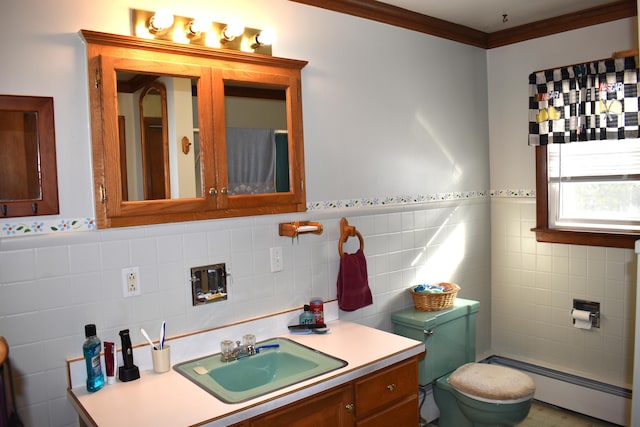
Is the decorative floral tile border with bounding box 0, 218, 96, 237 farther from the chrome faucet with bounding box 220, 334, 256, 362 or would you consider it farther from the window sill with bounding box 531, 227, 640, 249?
the window sill with bounding box 531, 227, 640, 249

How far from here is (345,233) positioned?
2.78m

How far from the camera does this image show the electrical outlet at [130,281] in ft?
6.75

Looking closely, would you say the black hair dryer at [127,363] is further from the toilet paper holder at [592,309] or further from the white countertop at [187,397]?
the toilet paper holder at [592,309]

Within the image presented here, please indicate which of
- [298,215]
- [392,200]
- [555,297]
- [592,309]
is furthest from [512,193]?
[298,215]

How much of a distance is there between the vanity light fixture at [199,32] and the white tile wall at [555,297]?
223cm

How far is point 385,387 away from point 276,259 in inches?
30.6

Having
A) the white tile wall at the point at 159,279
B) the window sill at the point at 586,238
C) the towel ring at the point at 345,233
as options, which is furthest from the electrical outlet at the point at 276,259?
the window sill at the point at 586,238

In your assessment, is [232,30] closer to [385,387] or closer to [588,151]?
[385,387]

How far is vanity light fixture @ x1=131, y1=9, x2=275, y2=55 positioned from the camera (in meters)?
2.05

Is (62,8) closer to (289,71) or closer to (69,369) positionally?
(289,71)

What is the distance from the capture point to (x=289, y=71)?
252 cm

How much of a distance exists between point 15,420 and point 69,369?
0.28m

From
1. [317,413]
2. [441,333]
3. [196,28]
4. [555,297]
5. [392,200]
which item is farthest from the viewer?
[555,297]

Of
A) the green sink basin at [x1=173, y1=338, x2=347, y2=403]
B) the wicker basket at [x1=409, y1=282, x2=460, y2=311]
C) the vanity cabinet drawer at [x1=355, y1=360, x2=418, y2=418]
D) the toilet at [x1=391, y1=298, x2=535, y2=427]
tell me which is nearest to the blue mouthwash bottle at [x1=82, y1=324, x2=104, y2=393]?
the green sink basin at [x1=173, y1=338, x2=347, y2=403]
